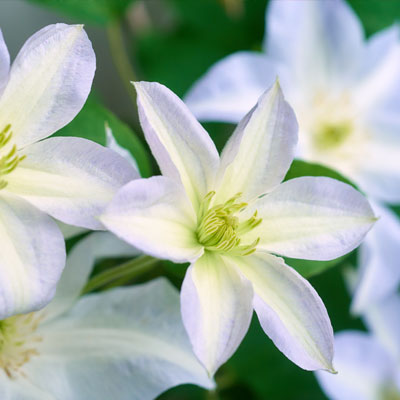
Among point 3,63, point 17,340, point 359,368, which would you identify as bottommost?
point 359,368

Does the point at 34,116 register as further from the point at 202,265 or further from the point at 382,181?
the point at 382,181

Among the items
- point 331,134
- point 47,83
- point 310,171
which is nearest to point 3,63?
point 47,83

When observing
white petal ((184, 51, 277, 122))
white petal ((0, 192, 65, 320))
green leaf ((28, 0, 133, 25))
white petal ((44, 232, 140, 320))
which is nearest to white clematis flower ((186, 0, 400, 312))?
white petal ((184, 51, 277, 122))

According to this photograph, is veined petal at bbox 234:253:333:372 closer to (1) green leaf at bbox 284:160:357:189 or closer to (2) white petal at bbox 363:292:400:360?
(1) green leaf at bbox 284:160:357:189

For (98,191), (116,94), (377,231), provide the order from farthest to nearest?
1. (116,94)
2. (377,231)
3. (98,191)

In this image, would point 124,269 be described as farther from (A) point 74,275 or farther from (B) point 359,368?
(B) point 359,368

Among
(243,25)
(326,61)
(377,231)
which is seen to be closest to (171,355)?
(377,231)

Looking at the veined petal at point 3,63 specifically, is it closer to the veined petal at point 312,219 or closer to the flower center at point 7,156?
the flower center at point 7,156
